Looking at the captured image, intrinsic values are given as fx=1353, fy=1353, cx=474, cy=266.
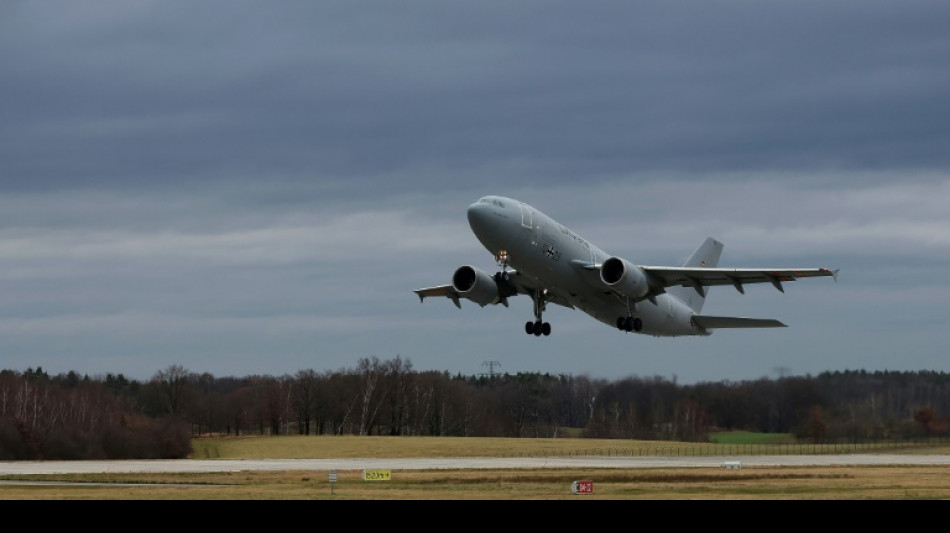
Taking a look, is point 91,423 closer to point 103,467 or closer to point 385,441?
point 385,441

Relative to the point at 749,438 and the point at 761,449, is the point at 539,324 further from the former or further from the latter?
the point at 749,438

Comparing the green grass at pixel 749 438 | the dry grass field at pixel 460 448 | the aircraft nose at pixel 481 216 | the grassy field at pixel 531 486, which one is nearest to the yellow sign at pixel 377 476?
the grassy field at pixel 531 486

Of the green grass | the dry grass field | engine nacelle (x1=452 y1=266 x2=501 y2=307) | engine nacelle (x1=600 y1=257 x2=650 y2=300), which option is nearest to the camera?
engine nacelle (x1=600 y1=257 x2=650 y2=300)

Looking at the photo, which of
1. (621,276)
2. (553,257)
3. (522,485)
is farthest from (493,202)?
(522,485)

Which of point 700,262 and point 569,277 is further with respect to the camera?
point 700,262

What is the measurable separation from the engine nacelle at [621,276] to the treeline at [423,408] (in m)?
54.3

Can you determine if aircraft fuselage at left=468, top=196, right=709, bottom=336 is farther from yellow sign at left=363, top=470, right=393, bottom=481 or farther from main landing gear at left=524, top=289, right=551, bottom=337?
yellow sign at left=363, top=470, right=393, bottom=481

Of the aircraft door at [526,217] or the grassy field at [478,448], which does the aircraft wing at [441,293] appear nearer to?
the aircraft door at [526,217]

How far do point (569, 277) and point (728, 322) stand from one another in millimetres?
17136

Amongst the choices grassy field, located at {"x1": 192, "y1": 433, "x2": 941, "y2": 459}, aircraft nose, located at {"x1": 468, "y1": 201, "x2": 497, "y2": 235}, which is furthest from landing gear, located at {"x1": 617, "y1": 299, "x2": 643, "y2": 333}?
grassy field, located at {"x1": 192, "y1": 433, "x2": 941, "y2": 459}

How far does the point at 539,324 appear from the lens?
66375mm

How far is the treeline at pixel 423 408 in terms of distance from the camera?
366 ft

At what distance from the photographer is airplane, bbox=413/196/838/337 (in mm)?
56688
